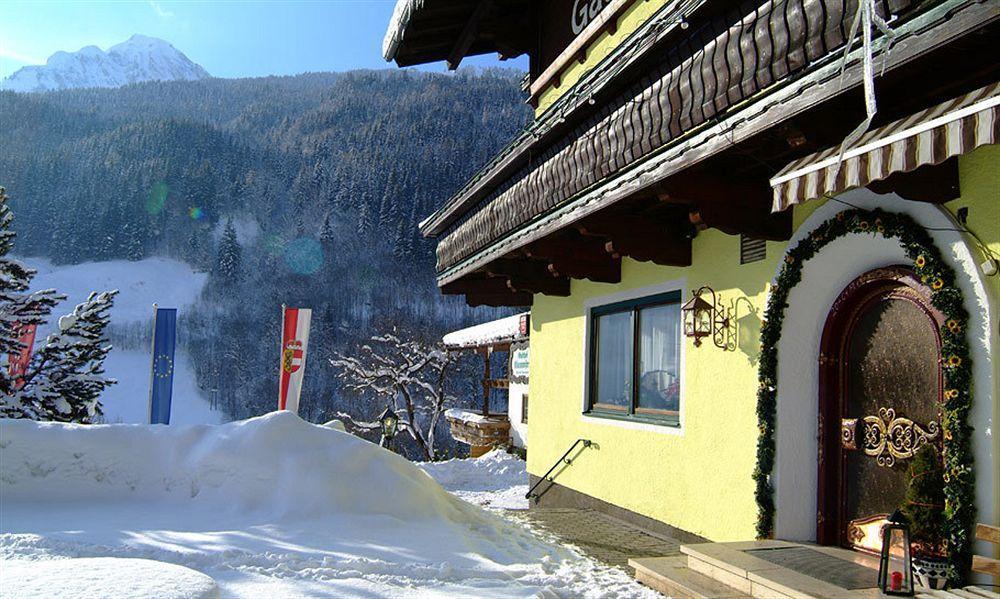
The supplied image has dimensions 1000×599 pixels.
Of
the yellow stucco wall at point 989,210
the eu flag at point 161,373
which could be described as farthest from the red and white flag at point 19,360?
the yellow stucco wall at point 989,210

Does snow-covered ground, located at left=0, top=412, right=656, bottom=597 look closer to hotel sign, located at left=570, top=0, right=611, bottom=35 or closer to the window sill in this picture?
the window sill

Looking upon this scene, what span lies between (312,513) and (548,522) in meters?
2.87

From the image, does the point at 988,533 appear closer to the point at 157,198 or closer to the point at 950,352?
the point at 950,352

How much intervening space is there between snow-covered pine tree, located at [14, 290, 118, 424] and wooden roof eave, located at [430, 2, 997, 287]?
1322 centimetres

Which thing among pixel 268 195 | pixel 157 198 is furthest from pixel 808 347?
pixel 157 198

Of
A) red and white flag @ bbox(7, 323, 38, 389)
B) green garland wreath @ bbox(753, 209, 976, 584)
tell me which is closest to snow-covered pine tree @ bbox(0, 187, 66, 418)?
red and white flag @ bbox(7, 323, 38, 389)

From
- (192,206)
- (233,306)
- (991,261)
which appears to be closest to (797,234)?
(991,261)

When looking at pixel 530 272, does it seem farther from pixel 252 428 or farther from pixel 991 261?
pixel 991 261

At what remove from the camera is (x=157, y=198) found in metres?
93.5

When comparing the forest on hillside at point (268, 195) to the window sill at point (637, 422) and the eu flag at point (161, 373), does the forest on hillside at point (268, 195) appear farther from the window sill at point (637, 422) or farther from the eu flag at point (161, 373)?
the window sill at point (637, 422)

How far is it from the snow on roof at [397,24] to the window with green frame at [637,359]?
4644mm

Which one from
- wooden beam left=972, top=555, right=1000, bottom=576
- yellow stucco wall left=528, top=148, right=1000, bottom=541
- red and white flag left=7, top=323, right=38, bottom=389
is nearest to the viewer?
wooden beam left=972, top=555, right=1000, bottom=576

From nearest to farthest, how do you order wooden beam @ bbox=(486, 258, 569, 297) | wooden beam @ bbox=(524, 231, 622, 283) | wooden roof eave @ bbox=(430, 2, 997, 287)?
wooden roof eave @ bbox=(430, 2, 997, 287)
wooden beam @ bbox=(524, 231, 622, 283)
wooden beam @ bbox=(486, 258, 569, 297)

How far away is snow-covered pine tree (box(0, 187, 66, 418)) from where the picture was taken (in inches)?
596
